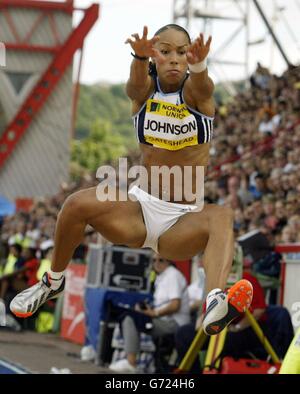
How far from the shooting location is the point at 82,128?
8331 centimetres

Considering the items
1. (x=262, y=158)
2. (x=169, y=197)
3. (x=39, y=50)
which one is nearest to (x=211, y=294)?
(x=169, y=197)

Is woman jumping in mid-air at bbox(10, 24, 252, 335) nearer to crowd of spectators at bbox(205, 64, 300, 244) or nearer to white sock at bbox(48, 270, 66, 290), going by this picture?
white sock at bbox(48, 270, 66, 290)

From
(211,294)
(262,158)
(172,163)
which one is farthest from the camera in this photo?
(262,158)

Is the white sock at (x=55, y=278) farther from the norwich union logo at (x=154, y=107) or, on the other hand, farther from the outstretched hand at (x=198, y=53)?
the outstretched hand at (x=198, y=53)

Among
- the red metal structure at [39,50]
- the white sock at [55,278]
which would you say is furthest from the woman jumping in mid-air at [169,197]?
the red metal structure at [39,50]

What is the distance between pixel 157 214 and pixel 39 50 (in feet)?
76.4

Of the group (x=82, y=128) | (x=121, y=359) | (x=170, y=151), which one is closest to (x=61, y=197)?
(x=121, y=359)

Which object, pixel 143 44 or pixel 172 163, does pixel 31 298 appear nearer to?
pixel 172 163

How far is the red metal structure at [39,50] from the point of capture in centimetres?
2884

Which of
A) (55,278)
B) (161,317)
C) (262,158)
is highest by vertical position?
(262,158)

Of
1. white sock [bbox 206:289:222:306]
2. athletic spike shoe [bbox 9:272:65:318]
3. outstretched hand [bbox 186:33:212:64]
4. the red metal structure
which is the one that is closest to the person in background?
athletic spike shoe [bbox 9:272:65:318]

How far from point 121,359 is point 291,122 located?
5.90 m

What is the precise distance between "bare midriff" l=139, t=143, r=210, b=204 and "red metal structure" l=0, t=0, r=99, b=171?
72.8 ft

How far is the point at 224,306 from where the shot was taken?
6055 mm
